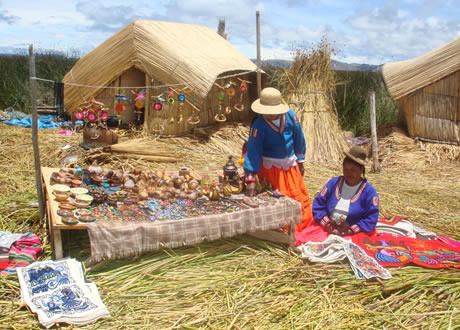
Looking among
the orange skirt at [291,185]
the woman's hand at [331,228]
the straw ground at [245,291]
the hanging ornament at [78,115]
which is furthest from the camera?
the hanging ornament at [78,115]

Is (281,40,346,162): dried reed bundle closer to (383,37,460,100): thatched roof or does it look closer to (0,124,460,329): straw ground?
(383,37,460,100): thatched roof

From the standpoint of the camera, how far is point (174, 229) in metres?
3.04

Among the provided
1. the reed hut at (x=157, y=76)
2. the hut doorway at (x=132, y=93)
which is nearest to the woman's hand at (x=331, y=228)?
the reed hut at (x=157, y=76)

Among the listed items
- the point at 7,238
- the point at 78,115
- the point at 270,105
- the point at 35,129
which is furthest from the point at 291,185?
the point at 78,115

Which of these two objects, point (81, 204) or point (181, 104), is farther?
point (181, 104)

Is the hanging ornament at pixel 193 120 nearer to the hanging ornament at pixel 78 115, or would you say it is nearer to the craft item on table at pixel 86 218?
the hanging ornament at pixel 78 115

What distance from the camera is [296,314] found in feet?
8.82

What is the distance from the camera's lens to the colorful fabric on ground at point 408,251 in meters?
3.17

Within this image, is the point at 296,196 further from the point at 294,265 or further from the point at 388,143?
the point at 388,143

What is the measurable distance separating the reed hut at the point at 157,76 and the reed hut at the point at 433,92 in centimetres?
293

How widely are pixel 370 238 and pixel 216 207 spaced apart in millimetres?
1234

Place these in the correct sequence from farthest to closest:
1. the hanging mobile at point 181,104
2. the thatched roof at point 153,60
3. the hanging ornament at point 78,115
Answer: the thatched roof at point 153,60 → the hanging mobile at point 181,104 → the hanging ornament at point 78,115

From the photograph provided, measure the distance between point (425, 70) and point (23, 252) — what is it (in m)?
7.10

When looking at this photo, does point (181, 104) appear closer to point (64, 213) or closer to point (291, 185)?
point (291, 185)
